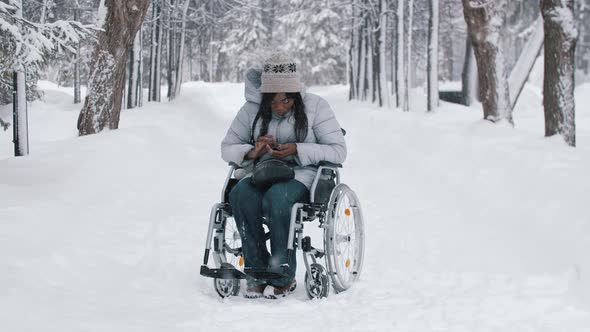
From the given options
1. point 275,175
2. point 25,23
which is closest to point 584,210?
point 275,175

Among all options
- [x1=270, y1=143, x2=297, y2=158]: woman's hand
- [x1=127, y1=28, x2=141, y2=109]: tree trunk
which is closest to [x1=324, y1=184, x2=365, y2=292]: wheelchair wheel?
[x1=270, y1=143, x2=297, y2=158]: woman's hand

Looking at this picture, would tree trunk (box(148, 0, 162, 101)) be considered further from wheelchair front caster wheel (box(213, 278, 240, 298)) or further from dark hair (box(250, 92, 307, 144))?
wheelchair front caster wheel (box(213, 278, 240, 298))

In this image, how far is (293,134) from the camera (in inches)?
198

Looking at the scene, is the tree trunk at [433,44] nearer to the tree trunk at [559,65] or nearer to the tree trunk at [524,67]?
the tree trunk at [524,67]

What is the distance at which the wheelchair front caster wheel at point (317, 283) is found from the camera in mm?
4727

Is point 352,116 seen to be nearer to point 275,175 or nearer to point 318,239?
point 318,239

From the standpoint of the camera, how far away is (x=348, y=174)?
39.5 ft

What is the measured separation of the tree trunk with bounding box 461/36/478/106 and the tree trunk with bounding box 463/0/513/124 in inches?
512

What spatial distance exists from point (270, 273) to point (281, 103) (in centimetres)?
111

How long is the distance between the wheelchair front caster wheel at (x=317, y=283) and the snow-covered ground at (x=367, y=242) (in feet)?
0.20

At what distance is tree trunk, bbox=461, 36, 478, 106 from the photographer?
88.5ft

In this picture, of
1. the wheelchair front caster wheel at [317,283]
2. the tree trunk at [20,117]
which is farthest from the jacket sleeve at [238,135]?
the tree trunk at [20,117]

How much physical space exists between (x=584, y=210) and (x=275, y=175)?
3031mm

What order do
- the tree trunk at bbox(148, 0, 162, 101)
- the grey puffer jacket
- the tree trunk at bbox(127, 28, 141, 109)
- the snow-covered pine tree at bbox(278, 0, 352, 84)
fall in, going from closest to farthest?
the grey puffer jacket → the tree trunk at bbox(127, 28, 141, 109) → the tree trunk at bbox(148, 0, 162, 101) → the snow-covered pine tree at bbox(278, 0, 352, 84)
